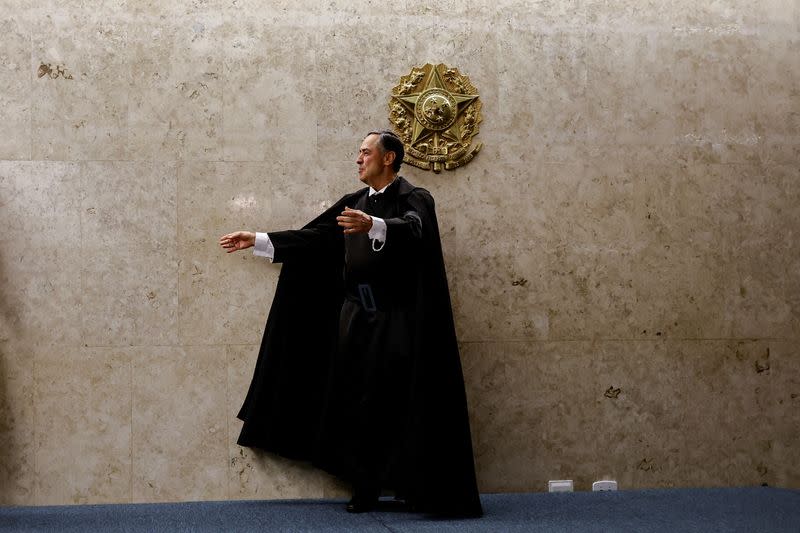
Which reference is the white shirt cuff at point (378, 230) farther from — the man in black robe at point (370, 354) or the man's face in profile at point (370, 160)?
the man's face in profile at point (370, 160)

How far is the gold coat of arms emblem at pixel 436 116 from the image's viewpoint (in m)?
5.58

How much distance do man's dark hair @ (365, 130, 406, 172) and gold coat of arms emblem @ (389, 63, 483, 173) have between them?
11.9 inches

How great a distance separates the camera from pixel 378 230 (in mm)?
4840

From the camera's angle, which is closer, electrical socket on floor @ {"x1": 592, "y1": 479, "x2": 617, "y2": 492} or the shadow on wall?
the shadow on wall

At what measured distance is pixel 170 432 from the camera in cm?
537

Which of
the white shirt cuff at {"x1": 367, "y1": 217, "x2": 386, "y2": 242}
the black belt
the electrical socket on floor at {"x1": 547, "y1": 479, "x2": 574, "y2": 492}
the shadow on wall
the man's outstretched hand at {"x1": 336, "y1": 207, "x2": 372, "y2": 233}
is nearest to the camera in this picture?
the man's outstretched hand at {"x1": 336, "y1": 207, "x2": 372, "y2": 233}

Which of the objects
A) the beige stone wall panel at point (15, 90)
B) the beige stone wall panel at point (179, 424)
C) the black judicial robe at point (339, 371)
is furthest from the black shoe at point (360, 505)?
the beige stone wall panel at point (15, 90)

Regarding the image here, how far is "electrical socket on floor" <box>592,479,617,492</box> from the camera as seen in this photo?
5590mm

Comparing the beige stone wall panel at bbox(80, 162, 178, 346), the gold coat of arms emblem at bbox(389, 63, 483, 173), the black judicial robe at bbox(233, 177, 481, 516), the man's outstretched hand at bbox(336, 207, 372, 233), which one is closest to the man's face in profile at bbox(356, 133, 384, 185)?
the black judicial robe at bbox(233, 177, 481, 516)

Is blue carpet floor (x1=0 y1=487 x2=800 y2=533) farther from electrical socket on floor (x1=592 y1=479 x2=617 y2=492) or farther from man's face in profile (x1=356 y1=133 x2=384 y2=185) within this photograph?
man's face in profile (x1=356 y1=133 x2=384 y2=185)

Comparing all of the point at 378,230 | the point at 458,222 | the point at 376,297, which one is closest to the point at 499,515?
the point at 376,297

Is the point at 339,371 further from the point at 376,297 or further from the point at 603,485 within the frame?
the point at 603,485

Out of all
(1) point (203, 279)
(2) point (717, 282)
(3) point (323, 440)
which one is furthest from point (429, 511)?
(2) point (717, 282)

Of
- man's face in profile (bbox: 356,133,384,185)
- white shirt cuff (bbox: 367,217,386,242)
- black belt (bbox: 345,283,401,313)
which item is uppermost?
man's face in profile (bbox: 356,133,384,185)
